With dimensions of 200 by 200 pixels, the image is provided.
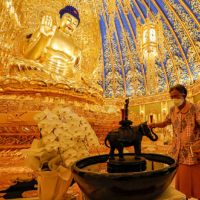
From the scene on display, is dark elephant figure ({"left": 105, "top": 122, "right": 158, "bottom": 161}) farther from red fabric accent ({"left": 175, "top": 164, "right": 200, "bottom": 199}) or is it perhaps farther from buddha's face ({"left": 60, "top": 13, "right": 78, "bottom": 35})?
buddha's face ({"left": 60, "top": 13, "right": 78, "bottom": 35})

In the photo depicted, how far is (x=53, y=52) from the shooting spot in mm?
3074

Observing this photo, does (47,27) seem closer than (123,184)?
No

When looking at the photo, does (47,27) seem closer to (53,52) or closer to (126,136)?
(53,52)

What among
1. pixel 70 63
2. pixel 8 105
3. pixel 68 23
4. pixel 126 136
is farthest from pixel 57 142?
pixel 68 23

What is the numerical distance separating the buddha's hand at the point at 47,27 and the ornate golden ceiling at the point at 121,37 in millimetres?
324

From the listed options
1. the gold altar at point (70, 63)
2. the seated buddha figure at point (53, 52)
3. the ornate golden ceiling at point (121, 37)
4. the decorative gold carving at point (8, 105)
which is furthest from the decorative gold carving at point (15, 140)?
the ornate golden ceiling at point (121, 37)

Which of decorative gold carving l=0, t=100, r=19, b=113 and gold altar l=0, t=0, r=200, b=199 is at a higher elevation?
gold altar l=0, t=0, r=200, b=199

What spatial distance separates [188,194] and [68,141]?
3.27 feet

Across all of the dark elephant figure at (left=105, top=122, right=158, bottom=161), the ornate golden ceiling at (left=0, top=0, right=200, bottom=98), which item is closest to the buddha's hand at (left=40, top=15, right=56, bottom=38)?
the ornate golden ceiling at (left=0, top=0, right=200, bottom=98)

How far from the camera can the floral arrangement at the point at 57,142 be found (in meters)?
0.61

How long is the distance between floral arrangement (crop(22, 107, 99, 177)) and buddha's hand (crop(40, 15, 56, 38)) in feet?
8.32

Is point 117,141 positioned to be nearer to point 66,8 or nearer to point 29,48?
point 29,48

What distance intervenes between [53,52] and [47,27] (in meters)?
0.46

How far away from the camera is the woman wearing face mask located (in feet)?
3.52
